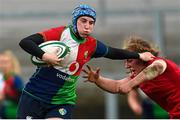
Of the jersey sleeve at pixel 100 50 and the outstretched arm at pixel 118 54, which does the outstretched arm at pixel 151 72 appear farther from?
the jersey sleeve at pixel 100 50

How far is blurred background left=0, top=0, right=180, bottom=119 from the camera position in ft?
41.4

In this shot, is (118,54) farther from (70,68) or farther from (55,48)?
(55,48)

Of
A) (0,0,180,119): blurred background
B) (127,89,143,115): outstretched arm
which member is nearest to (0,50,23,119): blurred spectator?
(127,89,143,115): outstretched arm

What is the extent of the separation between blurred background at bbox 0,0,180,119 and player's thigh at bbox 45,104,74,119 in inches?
220

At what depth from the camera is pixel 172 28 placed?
13.8 meters

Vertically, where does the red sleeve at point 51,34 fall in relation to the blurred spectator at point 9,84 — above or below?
above

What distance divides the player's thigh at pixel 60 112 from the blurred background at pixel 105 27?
5590 mm

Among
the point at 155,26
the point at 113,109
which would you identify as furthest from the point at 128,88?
the point at 155,26

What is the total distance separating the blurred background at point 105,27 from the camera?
41.4 ft

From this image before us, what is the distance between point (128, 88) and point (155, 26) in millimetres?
5916

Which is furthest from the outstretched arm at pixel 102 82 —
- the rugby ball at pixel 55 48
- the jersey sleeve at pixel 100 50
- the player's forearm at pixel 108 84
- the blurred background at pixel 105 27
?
the blurred background at pixel 105 27

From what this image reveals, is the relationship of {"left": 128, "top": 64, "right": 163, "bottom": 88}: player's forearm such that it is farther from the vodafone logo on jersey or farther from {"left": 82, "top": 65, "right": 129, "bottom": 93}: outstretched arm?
the vodafone logo on jersey

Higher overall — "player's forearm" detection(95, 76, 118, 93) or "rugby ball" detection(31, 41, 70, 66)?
"rugby ball" detection(31, 41, 70, 66)

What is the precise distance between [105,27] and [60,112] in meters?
7.23
